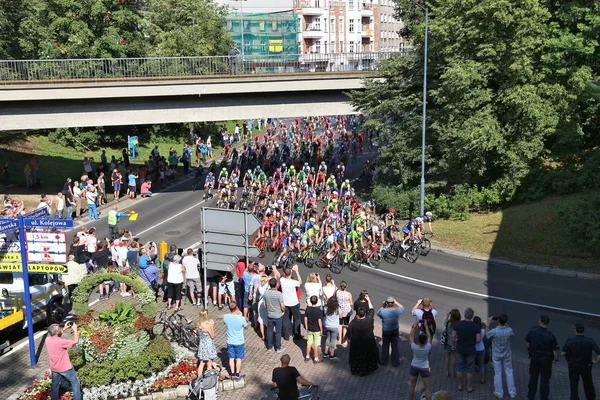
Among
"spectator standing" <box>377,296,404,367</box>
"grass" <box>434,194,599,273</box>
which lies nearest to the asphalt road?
"grass" <box>434,194,599,273</box>

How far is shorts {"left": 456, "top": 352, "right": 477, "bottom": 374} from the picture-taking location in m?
12.9

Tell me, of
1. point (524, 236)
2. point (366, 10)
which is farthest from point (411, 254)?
point (366, 10)

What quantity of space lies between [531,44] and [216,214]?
16645 mm

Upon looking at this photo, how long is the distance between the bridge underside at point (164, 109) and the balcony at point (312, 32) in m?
62.9

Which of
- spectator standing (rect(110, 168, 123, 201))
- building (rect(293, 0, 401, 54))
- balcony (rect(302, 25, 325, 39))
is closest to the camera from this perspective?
spectator standing (rect(110, 168, 123, 201))

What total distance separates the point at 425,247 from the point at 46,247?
14165mm

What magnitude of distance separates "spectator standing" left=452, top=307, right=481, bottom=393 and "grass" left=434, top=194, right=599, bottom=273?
11.2m

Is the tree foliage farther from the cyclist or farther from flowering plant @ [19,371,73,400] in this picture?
flowering plant @ [19,371,73,400]

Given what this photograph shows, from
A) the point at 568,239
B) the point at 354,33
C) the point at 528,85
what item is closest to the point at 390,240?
the point at 568,239

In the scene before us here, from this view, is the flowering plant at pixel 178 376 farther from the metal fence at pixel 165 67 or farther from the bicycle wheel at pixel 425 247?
the metal fence at pixel 165 67

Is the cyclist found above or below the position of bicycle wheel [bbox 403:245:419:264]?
above

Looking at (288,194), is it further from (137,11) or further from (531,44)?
(137,11)

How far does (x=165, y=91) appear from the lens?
110 ft

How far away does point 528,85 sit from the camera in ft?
90.0
